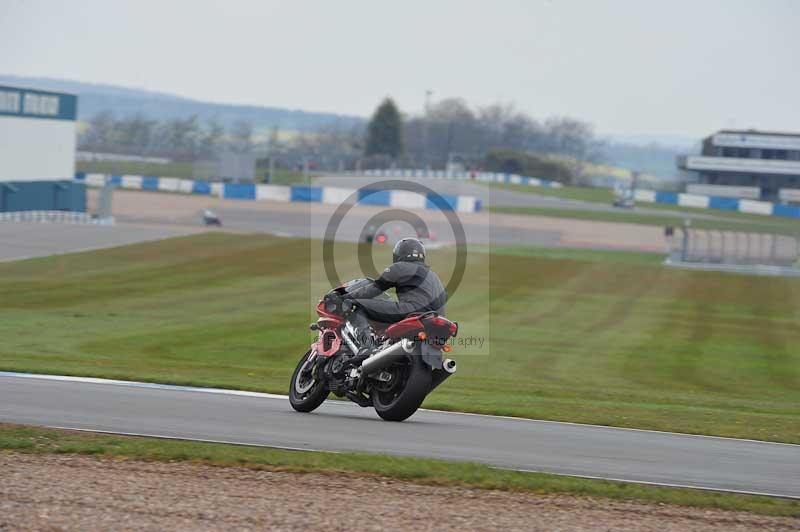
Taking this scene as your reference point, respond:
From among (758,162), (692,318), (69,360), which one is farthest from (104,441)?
(758,162)

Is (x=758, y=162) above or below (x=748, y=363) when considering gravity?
above

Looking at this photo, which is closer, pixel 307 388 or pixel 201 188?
pixel 307 388

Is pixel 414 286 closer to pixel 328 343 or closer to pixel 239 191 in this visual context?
pixel 328 343

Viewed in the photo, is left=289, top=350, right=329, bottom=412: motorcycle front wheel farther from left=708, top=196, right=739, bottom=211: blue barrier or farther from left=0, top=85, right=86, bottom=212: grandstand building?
left=0, top=85, right=86, bottom=212: grandstand building

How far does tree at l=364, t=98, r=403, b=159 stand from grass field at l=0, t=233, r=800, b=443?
9243 centimetres

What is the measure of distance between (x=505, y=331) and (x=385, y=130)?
11398 centimetres


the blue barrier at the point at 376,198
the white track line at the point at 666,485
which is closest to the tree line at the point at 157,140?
the blue barrier at the point at 376,198

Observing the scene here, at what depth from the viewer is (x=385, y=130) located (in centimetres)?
14200

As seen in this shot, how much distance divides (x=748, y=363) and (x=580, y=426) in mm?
15129

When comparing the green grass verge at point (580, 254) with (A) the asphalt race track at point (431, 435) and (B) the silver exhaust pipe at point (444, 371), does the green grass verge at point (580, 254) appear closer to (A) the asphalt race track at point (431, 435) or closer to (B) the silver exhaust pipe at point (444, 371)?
(A) the asphalt race track at point (431, 435)

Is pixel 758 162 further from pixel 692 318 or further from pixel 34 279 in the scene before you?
pixel 34 279

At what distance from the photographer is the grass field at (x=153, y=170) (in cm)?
9956

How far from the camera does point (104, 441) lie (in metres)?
9.59

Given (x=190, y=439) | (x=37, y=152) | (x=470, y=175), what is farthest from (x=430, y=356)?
(x=470, y=175)
